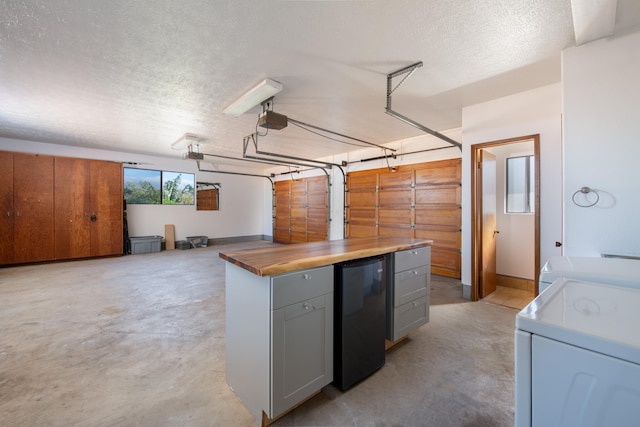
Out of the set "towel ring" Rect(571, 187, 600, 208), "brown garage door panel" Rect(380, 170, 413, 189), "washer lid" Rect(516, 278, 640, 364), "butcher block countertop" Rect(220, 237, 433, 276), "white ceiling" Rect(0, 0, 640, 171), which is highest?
"white ceiling" Rect(0, 0, 640, 171)

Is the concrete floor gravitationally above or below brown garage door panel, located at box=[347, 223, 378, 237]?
below

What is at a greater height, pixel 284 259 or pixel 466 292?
pixel 284 259

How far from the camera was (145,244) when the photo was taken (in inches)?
289

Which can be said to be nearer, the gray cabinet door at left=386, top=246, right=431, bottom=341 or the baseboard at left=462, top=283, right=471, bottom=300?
the gray cabinet door at left=386, top=246, right=431, bottom=341

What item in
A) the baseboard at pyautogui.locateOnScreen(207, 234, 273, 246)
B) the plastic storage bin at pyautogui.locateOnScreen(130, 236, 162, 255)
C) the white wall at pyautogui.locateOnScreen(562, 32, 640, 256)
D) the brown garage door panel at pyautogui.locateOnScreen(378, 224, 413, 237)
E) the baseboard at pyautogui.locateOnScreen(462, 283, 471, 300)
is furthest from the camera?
the baseboard at pyautogui.locateOnScreen(207, 234, 273, 246)

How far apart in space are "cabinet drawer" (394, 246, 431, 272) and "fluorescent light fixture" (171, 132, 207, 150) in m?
4.90

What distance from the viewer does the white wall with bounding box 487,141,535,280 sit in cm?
428

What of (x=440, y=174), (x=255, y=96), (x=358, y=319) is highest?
(x=255, y=96)

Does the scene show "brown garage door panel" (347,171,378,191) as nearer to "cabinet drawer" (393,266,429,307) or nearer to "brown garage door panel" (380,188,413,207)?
"brown garage door panel" (380,188,413,207)

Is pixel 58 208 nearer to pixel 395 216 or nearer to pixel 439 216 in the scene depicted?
pixel 395 216

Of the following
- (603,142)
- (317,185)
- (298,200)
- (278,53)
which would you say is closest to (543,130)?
(603,142)

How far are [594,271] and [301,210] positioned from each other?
7.70 m

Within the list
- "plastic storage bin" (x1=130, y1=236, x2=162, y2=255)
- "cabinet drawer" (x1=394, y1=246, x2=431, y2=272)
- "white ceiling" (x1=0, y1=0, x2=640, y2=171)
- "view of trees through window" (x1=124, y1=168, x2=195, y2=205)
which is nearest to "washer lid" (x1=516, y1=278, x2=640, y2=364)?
"cabinet drawer" (x1=394, y1=246, x2=431, y2=272)

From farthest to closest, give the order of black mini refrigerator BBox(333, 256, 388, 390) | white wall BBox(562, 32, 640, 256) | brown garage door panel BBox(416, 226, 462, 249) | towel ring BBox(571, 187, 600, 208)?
brown garage door panel BBox(416, 226, 462, 249), towel ring BBox(571, 187, 600, 208), white wall BBox(562, 32, 640, 256), black mini refrigerator BBox(333, 256, 388, 390)
